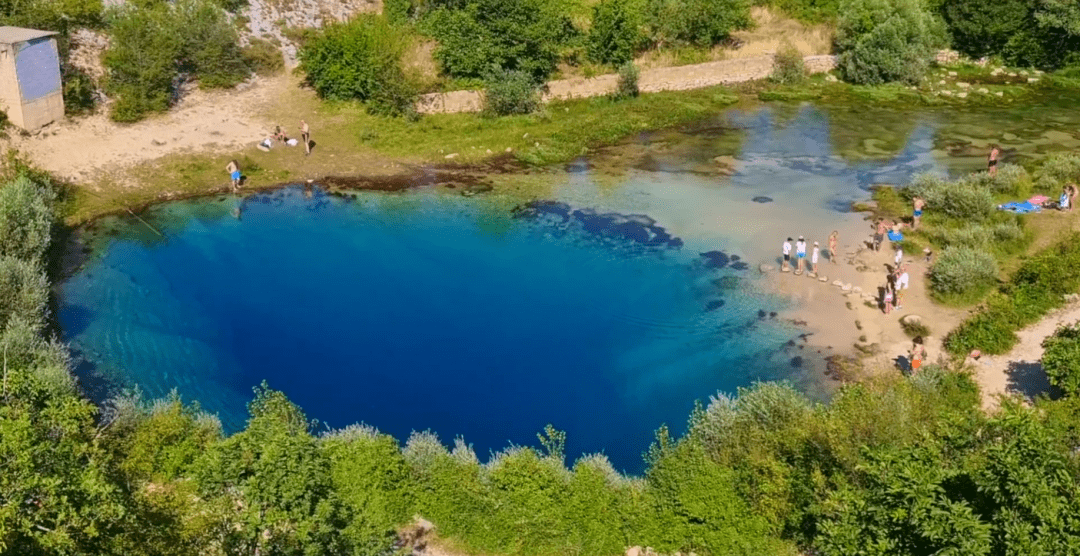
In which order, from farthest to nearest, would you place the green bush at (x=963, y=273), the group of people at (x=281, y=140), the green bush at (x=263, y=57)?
1. the green bush at (x=263, y=57)
2. the group of people at (x=281, y=140)
3. the green bush at (x=963, y=273)

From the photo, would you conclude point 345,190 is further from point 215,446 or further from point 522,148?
point 215,446

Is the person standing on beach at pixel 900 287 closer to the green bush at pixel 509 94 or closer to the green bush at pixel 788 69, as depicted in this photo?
the green bush at pixel 509 94

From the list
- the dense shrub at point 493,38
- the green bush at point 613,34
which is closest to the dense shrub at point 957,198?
the green bush at point 613,34

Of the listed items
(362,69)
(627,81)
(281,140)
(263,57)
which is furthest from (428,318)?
(263,57)

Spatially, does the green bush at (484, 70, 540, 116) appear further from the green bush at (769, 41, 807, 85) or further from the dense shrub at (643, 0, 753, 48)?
the green bush at (769, 41, 807, 85)

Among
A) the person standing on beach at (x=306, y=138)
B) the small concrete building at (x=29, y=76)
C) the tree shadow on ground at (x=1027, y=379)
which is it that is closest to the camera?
the tree shadow on ground at (x=1027, y=379)

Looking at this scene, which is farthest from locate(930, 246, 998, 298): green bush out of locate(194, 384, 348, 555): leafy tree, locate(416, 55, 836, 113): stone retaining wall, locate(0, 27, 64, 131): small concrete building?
locate(0, 27, 64, 131): small concrete building

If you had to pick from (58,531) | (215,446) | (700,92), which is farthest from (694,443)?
(700,92)

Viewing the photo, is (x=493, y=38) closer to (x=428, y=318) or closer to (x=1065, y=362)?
(x=428, y=318)
